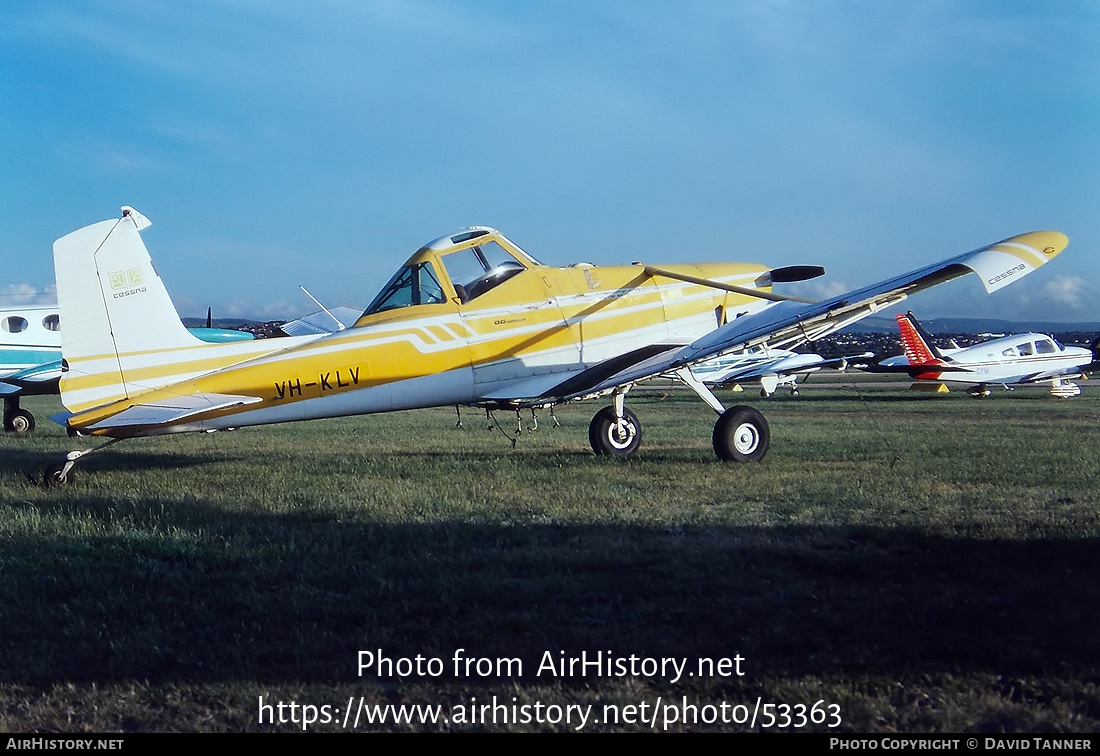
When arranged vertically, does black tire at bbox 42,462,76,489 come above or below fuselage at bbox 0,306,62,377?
below

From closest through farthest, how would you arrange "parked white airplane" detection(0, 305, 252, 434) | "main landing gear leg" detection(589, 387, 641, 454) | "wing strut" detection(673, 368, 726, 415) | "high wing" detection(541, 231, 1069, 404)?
"high wing" detection(541, 231, 1069, 404) < "wing strut" detection(673, 368, 726, 415) < "main landing gear leg" detection(589, 387, 641, 454) < "parked white airplane" detection(0, 305, 252, 434)

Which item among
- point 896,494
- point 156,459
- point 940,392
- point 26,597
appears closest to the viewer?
point 26,597

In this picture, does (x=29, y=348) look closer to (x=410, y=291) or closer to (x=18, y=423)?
(x=18, y=423)

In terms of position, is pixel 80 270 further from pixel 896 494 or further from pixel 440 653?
pixel 896 494

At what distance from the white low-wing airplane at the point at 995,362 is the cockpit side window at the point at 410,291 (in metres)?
22.3

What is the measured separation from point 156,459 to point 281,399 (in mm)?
3660

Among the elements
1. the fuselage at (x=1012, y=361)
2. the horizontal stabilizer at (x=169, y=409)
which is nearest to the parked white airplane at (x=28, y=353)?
the horizontal stabilizer at (x=169, y=409)

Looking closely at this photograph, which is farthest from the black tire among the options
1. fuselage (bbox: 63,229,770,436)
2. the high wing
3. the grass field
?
the high wing

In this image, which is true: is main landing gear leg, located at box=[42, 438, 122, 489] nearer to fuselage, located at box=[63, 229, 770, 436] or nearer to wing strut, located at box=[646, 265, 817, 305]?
fuselage, located at box=[63, 229, 770, 436]

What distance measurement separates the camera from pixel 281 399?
28.2 ft

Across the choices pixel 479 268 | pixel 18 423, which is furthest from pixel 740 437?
pixel 18 423

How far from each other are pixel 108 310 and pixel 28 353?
13.5m

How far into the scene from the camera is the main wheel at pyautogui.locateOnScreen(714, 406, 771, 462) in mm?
9695
